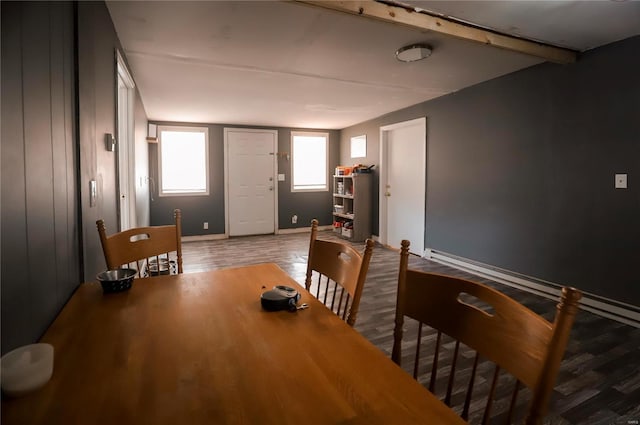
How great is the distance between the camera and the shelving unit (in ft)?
20.1

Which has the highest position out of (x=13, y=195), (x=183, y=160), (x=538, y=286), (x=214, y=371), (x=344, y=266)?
(x=183, y=160)

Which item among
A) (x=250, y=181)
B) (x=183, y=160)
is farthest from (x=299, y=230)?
(x=183, y=160)

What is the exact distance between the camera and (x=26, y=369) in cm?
70

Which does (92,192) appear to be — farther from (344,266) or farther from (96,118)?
(344,266)

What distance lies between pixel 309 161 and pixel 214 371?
6.67 m

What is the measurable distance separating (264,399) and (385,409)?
9.3 inches

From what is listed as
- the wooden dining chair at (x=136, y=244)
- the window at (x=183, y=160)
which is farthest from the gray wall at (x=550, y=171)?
the window at (x=183, y=160)

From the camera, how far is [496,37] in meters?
2.68

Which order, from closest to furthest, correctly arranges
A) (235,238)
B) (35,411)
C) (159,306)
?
(35,411) < (159,306) < (235,238)

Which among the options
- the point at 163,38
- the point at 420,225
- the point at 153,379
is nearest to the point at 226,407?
the point at 153,379

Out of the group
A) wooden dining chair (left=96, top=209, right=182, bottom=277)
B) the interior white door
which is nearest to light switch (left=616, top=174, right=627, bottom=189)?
the interior white door

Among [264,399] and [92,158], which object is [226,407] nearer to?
[264,399]

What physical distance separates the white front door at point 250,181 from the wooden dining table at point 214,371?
220 inches

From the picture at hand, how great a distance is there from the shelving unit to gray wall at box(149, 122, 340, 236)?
773 mm
